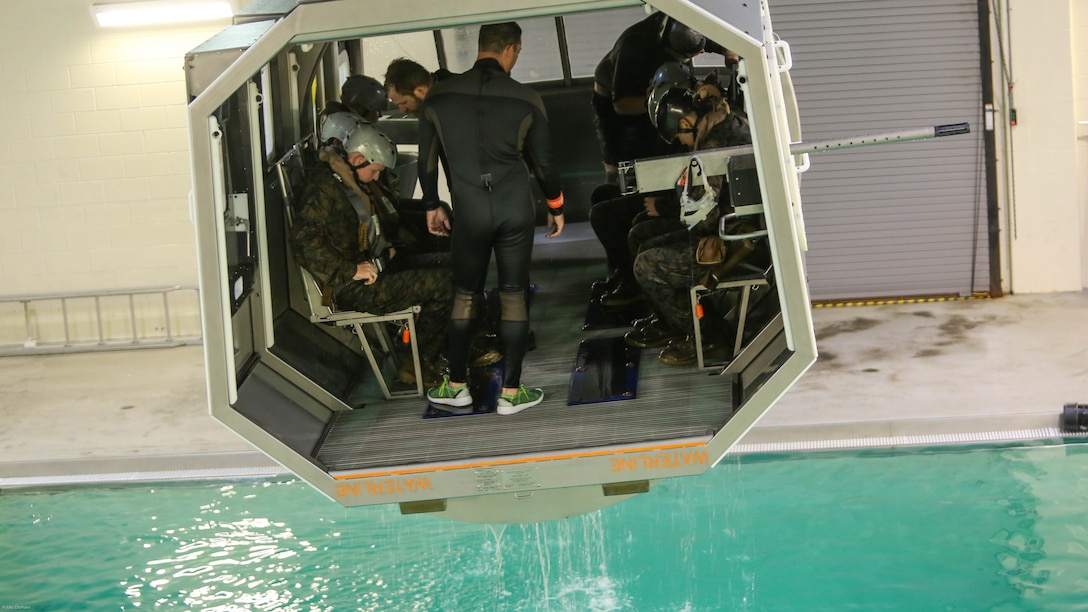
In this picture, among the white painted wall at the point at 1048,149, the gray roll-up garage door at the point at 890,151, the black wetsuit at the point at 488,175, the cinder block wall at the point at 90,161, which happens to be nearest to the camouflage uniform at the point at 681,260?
the black wetsuit at the point at 488,175

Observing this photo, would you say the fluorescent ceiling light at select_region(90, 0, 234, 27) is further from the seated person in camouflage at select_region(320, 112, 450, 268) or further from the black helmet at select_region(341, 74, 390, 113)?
the black helmet at select_region(341, 74, 390, 113)

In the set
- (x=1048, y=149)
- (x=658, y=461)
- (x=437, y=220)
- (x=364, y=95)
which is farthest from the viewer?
(x=1048, y=149)

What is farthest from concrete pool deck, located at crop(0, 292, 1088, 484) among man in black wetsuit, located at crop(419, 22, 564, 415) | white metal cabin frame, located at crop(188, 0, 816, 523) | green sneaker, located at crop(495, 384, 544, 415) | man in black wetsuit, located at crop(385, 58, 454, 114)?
white metal cabin frame, located at crop(188, 0, 816, 523)

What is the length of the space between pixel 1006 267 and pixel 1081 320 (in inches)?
46.6

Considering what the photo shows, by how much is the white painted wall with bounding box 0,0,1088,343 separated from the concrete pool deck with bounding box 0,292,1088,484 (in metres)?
0.80

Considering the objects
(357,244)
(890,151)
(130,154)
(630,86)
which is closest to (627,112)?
(630,86)

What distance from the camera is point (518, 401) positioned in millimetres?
5059

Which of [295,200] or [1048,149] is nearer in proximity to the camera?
[295,200]

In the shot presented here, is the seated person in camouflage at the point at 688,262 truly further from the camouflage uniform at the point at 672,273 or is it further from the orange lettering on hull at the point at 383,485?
the orange lettering on hull at the point at 383,485

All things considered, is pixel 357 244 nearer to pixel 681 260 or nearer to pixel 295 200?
pixel 295 200

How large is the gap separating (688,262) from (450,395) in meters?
1.33

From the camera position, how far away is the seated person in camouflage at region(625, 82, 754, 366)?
5.09 m

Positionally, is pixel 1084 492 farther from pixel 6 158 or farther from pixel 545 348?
pixel 6 158

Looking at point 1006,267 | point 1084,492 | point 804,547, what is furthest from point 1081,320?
point 804,547
